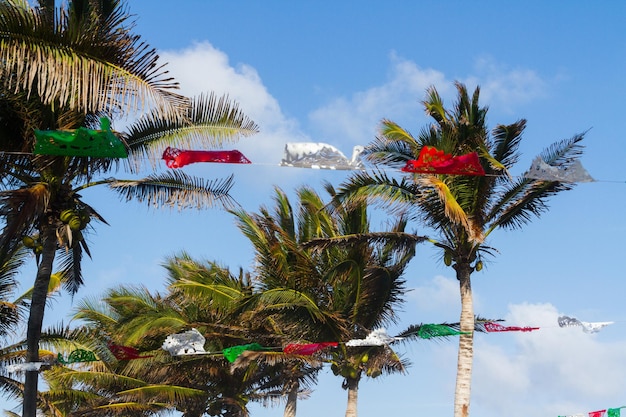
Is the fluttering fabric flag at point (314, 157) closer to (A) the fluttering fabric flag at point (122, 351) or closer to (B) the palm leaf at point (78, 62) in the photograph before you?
(B) the palm leaf at point (78, 62)

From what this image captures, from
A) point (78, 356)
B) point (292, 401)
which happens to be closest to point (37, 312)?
point (78, 356)

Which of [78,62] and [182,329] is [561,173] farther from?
[182,329]

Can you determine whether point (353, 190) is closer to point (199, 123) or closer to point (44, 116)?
point (199, 123)

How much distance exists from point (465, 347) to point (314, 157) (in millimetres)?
6604

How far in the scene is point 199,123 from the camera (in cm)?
1619

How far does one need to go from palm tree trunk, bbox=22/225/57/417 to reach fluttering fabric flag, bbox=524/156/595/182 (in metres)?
8.35

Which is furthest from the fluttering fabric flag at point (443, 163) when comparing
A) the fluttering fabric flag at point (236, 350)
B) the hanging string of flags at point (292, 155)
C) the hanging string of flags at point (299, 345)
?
the fluttering fabric flag at point (236, 350)

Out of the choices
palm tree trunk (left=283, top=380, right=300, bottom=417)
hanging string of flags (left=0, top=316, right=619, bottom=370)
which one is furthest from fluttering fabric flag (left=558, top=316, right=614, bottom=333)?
palm tree trunk (left=283, top=380, right=300, bottom=417)

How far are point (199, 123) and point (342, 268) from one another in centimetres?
745

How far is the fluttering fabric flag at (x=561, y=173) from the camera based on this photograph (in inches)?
581

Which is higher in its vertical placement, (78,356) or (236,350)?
(236,350)

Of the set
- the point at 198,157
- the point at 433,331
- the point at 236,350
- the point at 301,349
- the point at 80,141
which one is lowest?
the point at 236,350

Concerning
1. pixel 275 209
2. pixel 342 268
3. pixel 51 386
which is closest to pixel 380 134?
pixel 342 268

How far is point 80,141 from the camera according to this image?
13523mm
